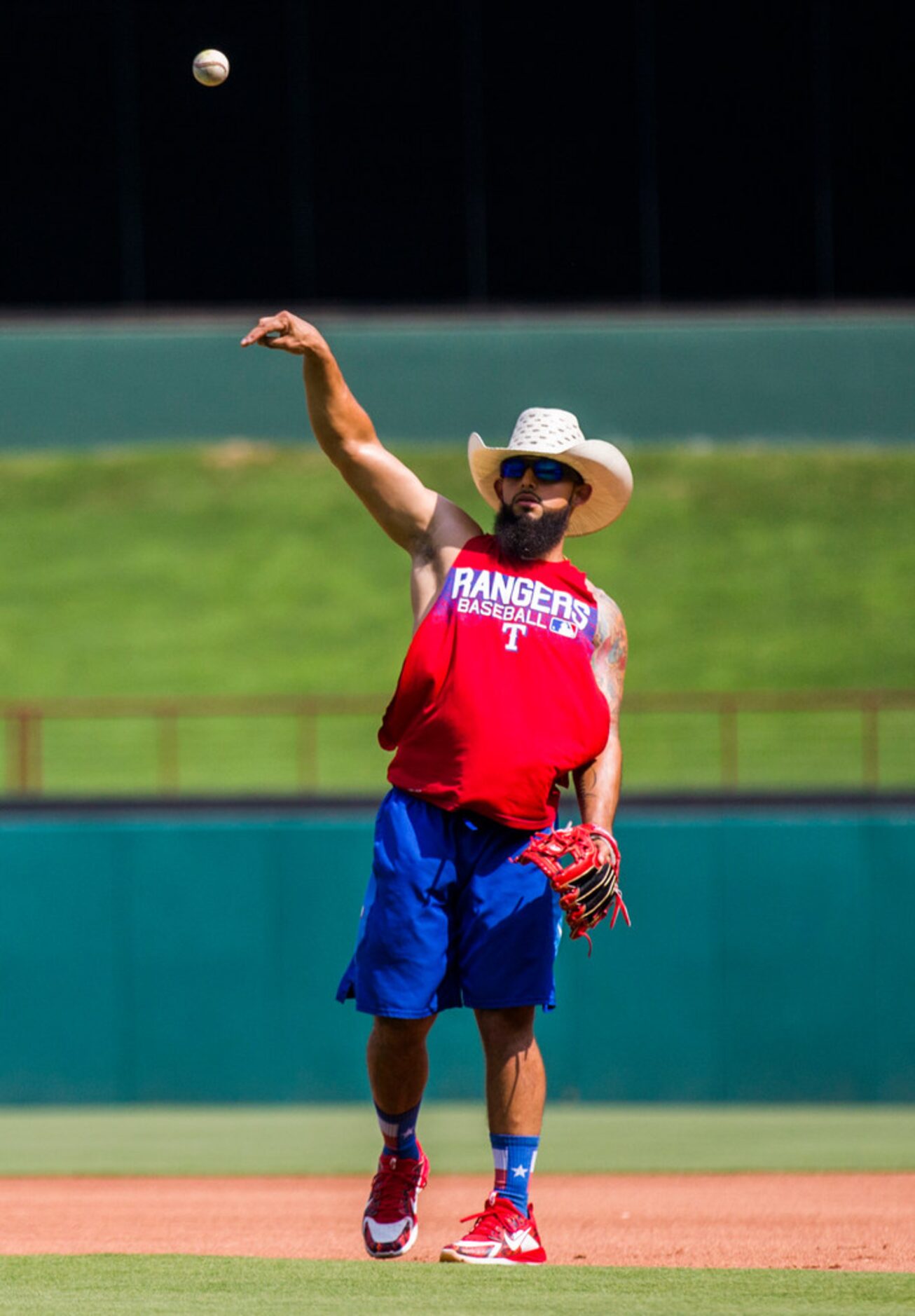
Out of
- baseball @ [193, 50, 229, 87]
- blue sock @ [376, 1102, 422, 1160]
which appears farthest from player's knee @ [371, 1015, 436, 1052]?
baseball @ [193, 50, 229, 87]

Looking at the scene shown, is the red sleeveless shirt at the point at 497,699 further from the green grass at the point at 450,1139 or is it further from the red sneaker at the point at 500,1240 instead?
the green grass at the point at 450,1139

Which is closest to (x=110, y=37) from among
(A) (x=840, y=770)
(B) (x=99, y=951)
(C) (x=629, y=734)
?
(C) (x=629, y=734)

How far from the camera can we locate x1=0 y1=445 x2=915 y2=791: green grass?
70.6 feet

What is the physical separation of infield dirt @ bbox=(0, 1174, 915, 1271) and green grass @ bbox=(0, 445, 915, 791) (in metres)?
11.4

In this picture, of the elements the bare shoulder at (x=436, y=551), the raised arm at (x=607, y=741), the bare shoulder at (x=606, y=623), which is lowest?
the raised arm at (x=607, y=741)

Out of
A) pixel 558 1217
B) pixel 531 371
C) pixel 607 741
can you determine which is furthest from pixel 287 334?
pixel 531 371

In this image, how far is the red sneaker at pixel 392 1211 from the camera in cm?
570

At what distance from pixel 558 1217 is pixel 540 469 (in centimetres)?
313

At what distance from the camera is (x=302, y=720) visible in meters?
21.4

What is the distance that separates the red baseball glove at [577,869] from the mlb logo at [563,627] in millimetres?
519

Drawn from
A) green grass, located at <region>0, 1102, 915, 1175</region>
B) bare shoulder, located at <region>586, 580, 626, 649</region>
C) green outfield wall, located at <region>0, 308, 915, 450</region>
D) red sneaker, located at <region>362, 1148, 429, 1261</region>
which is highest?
green outfield wall, located at <region>0, 308, 915, 450</region>

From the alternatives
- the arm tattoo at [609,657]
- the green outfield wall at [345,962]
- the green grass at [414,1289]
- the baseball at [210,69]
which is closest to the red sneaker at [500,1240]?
the green grass at [414,1289]

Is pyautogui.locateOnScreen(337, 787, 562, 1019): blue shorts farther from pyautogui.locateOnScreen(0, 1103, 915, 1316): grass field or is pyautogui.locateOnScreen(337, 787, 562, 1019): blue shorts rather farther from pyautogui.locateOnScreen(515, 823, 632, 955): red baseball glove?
pyautogui.locateOnScreen(0, 1103, 915, 1316): grass field

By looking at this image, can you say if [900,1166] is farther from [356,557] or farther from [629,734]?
[356,557]
